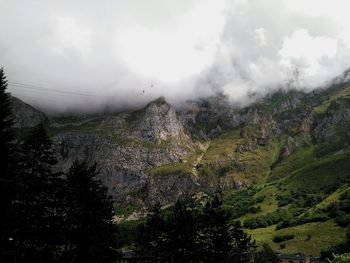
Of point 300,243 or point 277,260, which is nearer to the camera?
point 277,260

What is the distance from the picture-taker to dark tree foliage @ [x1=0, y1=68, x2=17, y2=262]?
137 ft

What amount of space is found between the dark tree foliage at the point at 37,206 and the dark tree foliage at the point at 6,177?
5.54 m

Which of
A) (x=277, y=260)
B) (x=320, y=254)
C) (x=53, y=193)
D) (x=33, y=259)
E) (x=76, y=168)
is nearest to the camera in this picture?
(x=33, y=259)

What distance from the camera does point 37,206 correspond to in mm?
52812

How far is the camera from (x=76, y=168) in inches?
2739

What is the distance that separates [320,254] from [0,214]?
15542cm

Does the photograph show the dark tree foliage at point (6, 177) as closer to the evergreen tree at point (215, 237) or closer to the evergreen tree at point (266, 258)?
the evergreen tree at point (215, 237)

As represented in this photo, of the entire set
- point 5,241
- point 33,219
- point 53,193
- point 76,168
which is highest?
point 76,168

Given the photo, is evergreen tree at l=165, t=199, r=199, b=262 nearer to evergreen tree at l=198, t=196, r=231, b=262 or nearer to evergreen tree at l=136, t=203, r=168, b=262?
evergreen tree at l=136, t=203, r=168, b=262

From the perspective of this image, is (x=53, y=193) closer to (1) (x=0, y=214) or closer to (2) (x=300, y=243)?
(1) (x=0, y=214)

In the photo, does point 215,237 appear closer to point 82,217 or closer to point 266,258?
point 82,217

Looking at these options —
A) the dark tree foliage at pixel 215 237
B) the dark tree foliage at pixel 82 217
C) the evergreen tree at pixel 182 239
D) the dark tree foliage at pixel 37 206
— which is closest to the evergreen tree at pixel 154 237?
the evergreen tree at pixel 182 239

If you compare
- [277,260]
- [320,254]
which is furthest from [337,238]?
[277,260]

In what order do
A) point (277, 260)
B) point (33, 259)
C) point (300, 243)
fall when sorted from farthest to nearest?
point (300, 243) < point (277, 260) < point (33, 259)
